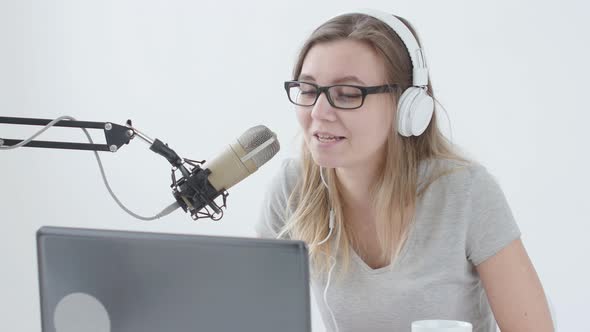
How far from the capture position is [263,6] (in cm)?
307

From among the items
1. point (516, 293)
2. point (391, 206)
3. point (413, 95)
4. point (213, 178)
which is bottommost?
point (516, 293)

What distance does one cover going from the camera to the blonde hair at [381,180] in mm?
1607

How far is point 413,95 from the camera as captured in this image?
158 centimetres

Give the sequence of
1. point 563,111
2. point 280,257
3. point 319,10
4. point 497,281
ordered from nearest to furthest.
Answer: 1. point 280,257
2. point 497,281
3. point 563,111
4. point 319,10

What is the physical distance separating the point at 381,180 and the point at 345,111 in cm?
22

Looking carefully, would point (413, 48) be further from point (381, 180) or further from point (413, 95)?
point (381, 180)

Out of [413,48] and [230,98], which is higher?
[413,48]

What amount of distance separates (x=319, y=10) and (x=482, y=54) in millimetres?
622

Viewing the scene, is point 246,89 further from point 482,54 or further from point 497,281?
point 497,281

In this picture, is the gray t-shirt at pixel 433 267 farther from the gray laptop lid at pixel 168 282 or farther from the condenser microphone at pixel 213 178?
the gray laptop lid at pixel 168 282

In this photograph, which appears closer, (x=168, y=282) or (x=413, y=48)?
(x=168, y=282)

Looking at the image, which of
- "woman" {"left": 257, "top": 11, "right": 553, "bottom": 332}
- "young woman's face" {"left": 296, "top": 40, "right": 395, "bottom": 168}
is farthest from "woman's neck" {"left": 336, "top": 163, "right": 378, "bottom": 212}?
"young woman's face" {"left": 296, "top": 40, "right": 395, "bottom": 168}

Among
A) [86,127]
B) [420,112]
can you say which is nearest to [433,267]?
[420,112]

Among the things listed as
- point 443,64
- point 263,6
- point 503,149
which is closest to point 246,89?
point 263,6
